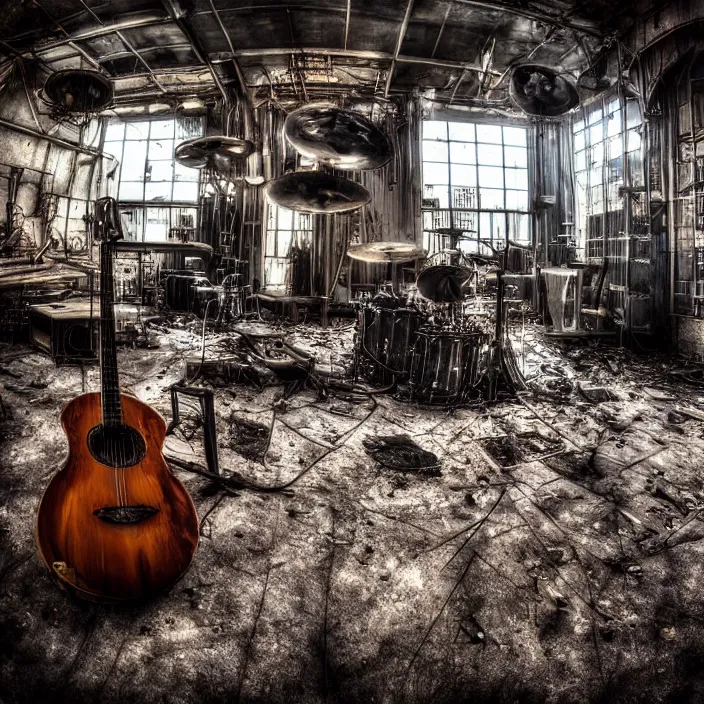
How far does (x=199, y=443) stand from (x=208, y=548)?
3.70 feet

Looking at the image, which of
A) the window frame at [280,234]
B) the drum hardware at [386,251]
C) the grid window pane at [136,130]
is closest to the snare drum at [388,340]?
the drum hardware at [386,251]

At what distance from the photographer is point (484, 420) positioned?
4262 millimetres

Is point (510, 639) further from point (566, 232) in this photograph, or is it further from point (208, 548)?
point (566, 232)

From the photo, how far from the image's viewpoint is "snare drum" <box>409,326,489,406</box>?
4.46 meters

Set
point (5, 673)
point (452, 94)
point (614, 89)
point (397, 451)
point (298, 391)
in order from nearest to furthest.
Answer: point (5, 673) < point (397, 451) < point (298, 391) < point (614, 89) < point (452, 94)

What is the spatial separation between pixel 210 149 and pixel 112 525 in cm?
638

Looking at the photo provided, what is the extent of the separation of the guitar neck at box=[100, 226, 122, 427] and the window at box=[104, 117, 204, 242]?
8.68m

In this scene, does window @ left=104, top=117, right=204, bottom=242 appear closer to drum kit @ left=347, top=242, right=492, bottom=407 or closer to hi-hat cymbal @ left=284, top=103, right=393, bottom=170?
hi-hat cymbal @ left=284, top=103, right=393, bottom=170

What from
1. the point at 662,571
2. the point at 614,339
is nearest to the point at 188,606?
the point at 662,571

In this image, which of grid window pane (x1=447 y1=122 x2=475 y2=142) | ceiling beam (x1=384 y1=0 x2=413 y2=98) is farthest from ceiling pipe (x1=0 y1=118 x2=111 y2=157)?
grid window pane (x1=447 y1=122 x2=475 y2=142)

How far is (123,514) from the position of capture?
182cm

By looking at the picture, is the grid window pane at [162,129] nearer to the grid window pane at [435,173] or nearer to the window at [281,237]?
the window at [281,237]

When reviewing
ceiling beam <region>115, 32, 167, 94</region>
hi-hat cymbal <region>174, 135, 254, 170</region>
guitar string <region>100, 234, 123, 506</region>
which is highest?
ceiling beam <region>115, 32, 167, 94</region>

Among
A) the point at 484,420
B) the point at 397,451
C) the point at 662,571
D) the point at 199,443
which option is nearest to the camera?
the point at 662,571
